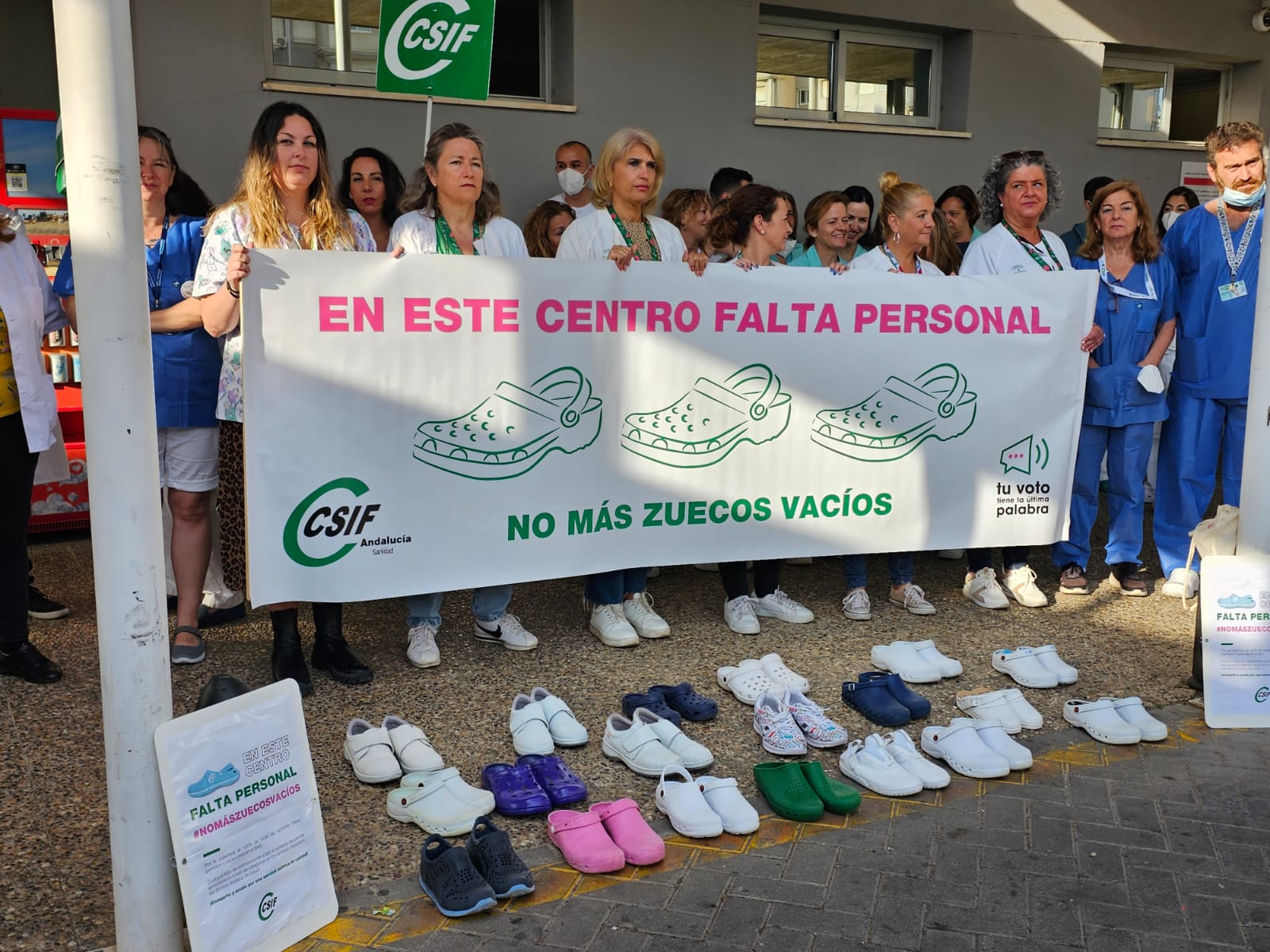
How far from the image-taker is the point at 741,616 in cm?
505

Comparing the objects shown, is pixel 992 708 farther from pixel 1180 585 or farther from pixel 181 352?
pixel 181 352

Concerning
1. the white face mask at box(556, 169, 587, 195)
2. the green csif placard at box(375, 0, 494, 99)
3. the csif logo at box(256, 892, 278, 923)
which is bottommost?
the csif logo at box(256, 892, 278, 923)

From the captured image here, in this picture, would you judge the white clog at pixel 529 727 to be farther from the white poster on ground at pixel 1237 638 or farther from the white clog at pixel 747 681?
the white poster on ground at pixel 1237 638

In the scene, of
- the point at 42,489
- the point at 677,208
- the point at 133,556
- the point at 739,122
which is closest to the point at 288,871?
the point at 133,556

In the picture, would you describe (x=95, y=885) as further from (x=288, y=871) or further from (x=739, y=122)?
(x=739, y=122)

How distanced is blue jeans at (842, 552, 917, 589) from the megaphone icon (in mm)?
612

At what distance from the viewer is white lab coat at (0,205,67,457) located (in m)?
3.96

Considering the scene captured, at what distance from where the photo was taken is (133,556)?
2.46 m

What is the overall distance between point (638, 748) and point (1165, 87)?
32.5 feet

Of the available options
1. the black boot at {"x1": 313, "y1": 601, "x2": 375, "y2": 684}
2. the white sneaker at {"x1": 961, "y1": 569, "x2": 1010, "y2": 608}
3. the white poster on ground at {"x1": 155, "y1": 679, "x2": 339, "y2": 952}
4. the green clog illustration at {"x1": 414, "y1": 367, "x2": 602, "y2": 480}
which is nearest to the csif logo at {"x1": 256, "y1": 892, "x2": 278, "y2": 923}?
the white poster on ground at {"x1": 155, "y1": 679, "x2": 339, "y2": 952}

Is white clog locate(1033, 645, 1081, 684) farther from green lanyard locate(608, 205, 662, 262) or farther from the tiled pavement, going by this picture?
green lanyard locate(608, 205, 662, 262)

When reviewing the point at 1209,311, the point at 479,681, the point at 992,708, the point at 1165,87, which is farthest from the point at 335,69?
the point at 1165,87

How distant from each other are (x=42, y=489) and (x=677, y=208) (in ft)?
12.5

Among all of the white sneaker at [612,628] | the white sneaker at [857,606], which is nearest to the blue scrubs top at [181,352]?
the white sneaker at [612,628]
